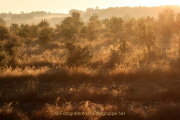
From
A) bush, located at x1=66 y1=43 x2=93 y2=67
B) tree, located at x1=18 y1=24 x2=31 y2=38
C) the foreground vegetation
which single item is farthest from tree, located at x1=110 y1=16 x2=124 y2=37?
bush, located at x1=66 y1=43 x2=93 y2=67

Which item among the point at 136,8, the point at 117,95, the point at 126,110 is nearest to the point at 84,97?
the point at 117,95

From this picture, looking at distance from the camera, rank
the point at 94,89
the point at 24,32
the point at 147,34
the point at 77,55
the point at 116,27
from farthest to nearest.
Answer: the point at 116,27 → the point at 24,32 → the point at 147,34 → the point at 77,55 → the point at 94,89

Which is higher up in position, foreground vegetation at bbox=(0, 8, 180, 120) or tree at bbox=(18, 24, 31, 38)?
tree at bbox=(18, 24, 31, 38)

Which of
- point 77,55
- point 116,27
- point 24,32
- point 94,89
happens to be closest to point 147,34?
point 77,55

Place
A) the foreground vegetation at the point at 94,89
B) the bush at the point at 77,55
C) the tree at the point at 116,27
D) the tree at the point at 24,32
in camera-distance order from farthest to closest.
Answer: the tree at the point at 116,27 → the tree at the point at 24,32 → the bush at the point at 77,55 → the foreground vegetation at the point at 94,89

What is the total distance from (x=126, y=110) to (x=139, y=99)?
3.56ft

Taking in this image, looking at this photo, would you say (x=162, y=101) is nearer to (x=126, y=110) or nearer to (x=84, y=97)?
(x=126, y=110)

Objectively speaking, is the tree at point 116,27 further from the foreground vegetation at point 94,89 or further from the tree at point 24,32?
the tree at point 24,32

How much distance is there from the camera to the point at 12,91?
19.6ft

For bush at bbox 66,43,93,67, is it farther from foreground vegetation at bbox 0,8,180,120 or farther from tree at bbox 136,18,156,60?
tree at bbox 136,18,156,60

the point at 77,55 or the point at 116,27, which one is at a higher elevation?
the point at 116,27

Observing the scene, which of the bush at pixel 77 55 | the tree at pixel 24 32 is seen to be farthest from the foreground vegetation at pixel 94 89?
the tree at pixel 24 32

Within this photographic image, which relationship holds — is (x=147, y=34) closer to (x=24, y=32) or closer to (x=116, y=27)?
(x=116, y=27)

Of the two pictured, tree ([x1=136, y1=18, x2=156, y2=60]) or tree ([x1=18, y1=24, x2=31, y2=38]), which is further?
tree ([x1=18, y1=24, x2=31, y2=38])
